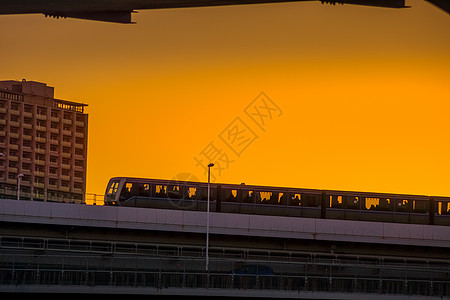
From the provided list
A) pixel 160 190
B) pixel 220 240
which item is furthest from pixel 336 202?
pixel 160 190

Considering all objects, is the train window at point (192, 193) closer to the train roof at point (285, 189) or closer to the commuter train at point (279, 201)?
the commuter train at point (279, 201)

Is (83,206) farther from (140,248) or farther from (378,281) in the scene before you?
(378,281)

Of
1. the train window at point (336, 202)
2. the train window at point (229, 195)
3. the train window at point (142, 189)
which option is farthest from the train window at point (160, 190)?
the train window at point (336, 202)

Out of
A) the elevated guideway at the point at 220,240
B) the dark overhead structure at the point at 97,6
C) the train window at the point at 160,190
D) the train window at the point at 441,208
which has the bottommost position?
the elevated guideway at the point at 220,240

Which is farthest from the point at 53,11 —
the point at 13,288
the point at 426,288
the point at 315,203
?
the point at 315,203

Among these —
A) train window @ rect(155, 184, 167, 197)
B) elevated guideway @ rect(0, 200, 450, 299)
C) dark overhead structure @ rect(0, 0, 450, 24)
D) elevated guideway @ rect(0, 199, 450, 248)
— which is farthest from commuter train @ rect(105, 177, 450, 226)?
dark overhead structure @ rect(0, 0, 450, 24)

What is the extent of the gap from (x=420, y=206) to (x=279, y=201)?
1240cm

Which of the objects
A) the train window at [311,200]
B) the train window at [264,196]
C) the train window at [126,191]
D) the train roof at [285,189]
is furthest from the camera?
the train window at [311,200]

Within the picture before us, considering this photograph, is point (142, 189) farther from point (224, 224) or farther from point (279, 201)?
point (279, 201)

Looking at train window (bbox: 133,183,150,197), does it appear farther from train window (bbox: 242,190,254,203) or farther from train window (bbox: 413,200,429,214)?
train window (bbox: 413,200,429,214)

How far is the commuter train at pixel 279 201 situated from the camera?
3253 inches

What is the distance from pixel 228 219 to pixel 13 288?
3606 centimetres

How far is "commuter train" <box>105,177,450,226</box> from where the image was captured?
82.6 metres

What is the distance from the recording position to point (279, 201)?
279 ft
